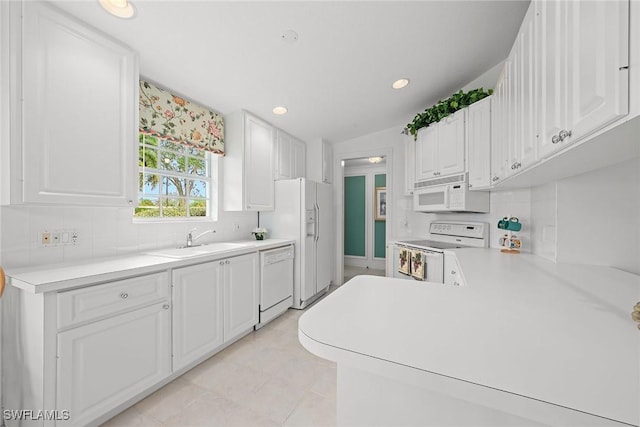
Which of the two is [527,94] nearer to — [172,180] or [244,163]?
[244,163]

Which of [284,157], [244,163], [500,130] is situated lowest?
[244,163]

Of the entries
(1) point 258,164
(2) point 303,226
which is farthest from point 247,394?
(1) point 258,164

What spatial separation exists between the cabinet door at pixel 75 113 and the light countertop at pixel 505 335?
1696mm

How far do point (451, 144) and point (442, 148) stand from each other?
0.39ft

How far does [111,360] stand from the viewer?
1.44m

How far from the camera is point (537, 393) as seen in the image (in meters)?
0.44

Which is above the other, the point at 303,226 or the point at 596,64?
the point at 596,64

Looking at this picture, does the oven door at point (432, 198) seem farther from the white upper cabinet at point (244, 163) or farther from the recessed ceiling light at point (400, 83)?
the white upper cabinet at point (244, 163)

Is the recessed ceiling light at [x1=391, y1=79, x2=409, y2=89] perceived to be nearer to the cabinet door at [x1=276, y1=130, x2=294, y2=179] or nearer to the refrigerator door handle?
the cabinet door at [x1=276, y1=130, x2=294, y2=179]

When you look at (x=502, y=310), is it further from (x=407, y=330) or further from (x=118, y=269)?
(x=118, y=269)

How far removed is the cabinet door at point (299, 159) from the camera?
12.7ft

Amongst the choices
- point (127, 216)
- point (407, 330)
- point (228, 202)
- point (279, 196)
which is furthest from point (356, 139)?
point (407, 330)

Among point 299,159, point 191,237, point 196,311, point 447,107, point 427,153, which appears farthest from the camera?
point 299,159

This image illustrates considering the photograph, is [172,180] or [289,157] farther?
[289,157]
